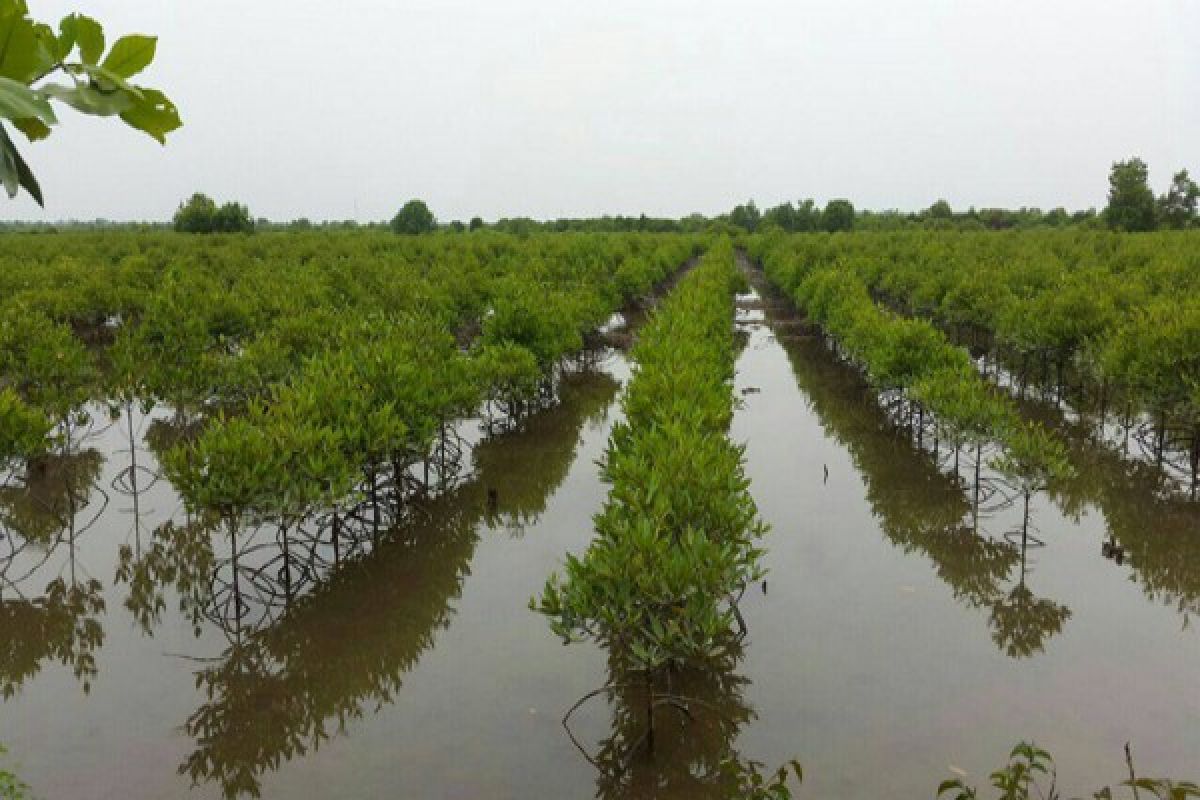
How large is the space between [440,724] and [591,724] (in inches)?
72.0

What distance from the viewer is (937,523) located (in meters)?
17.1

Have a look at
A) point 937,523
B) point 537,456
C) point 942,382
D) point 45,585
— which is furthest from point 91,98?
point 537,456

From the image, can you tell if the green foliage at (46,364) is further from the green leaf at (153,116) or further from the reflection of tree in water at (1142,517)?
the reflection of tree in water at (1142,517)

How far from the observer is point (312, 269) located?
4144 cm

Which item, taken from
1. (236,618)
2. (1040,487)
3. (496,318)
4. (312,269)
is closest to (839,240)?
(312,269)

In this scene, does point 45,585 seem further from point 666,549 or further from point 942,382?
point 942,382

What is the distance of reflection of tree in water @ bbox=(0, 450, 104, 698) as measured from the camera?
1215cm

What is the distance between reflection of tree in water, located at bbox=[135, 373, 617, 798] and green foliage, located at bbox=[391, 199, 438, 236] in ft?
357

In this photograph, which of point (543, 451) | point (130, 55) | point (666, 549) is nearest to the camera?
point (130, 55)

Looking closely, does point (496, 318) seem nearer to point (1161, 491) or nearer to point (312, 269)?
point (1161, 491)

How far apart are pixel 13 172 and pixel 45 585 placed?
597 inches

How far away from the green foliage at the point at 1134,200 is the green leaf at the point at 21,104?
8796 cm

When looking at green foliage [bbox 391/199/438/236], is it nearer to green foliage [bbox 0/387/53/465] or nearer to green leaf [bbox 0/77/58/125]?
green foliage [bbox 0/387/53/465]

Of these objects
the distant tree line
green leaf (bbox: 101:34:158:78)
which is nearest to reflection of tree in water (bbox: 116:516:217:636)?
green leaf (bbox: 101:34:158:78)
